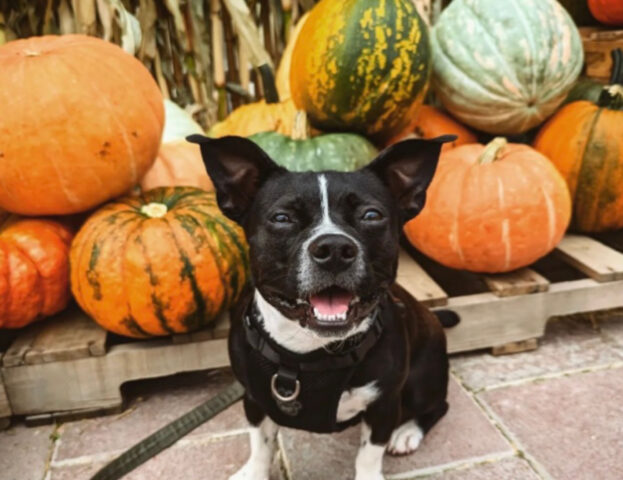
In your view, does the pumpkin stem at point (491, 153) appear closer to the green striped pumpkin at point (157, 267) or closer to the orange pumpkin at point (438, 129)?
the orange pumpkin at point (438, 129)

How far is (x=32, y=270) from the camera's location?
7.90 ft

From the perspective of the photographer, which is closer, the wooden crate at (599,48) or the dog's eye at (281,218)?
the dog's eye at (281,218)

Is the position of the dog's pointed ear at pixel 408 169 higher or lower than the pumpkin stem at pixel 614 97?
higher

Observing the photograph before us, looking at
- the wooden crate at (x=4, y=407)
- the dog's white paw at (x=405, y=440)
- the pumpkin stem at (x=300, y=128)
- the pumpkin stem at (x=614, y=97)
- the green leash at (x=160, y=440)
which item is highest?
the pumpkin stem at (x=614, y=97)

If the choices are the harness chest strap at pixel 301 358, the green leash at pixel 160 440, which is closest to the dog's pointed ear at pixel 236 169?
the harness chest strap at pixel 301 358

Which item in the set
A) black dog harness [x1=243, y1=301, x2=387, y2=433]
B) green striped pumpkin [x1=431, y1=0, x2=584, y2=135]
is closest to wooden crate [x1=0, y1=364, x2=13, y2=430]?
black dog harness [x1=243, y1=301, x2=387, y2=433]

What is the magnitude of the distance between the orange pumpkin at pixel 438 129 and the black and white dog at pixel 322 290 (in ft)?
5.63

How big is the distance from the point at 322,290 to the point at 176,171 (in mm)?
1718

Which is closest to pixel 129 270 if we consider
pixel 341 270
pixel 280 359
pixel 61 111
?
pixel 61 111

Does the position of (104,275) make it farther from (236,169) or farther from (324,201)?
(324,201)

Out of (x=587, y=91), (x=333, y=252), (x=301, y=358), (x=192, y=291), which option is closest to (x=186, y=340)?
(x=192, y=291)

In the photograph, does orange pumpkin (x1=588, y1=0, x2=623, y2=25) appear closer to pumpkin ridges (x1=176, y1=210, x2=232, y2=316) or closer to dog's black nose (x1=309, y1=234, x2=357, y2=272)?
pumpkin ridges (x1=176, y1=210, x2=232, y2=316)

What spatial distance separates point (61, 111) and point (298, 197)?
1.29 meters

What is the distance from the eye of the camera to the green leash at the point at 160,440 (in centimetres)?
191
